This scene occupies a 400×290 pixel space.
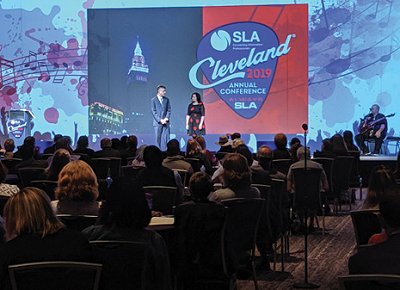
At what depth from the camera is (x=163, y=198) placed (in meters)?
6.12

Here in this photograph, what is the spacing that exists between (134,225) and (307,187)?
5.23 m

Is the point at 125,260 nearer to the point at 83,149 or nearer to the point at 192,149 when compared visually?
the point at 192,149

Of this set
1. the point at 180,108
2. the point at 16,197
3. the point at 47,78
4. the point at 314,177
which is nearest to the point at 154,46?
the point at 180,108

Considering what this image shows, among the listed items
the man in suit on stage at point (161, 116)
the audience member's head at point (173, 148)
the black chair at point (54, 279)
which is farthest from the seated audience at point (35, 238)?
the man in suit on stage at point (161, 116)

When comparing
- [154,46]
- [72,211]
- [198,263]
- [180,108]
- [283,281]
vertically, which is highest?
[154,46]

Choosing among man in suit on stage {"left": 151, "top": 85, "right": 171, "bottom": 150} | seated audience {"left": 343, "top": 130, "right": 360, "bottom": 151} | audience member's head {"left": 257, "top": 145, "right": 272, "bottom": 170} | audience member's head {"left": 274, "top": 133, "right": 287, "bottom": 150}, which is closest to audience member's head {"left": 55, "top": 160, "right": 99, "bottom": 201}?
audience member's head {"left": 257, "top": 145, "right": 272, "bottom": 170}

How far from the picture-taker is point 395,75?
16203 mm

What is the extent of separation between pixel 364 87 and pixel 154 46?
15.2 ft

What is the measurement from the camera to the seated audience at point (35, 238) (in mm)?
3211

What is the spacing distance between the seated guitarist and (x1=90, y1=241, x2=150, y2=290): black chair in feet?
40.8

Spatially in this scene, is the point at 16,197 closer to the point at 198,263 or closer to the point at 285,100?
the point at 198,263

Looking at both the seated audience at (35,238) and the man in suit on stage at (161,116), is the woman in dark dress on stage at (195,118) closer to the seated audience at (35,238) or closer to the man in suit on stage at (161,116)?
the man in suit on stage at (161,116)

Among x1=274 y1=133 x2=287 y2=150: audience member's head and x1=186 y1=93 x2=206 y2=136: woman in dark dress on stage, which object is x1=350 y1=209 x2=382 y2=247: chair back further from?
x1=186 y1=93 x2=206 y2=136: woman in dark dress on stage

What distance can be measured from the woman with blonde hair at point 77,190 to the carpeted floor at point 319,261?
193 centimetres
